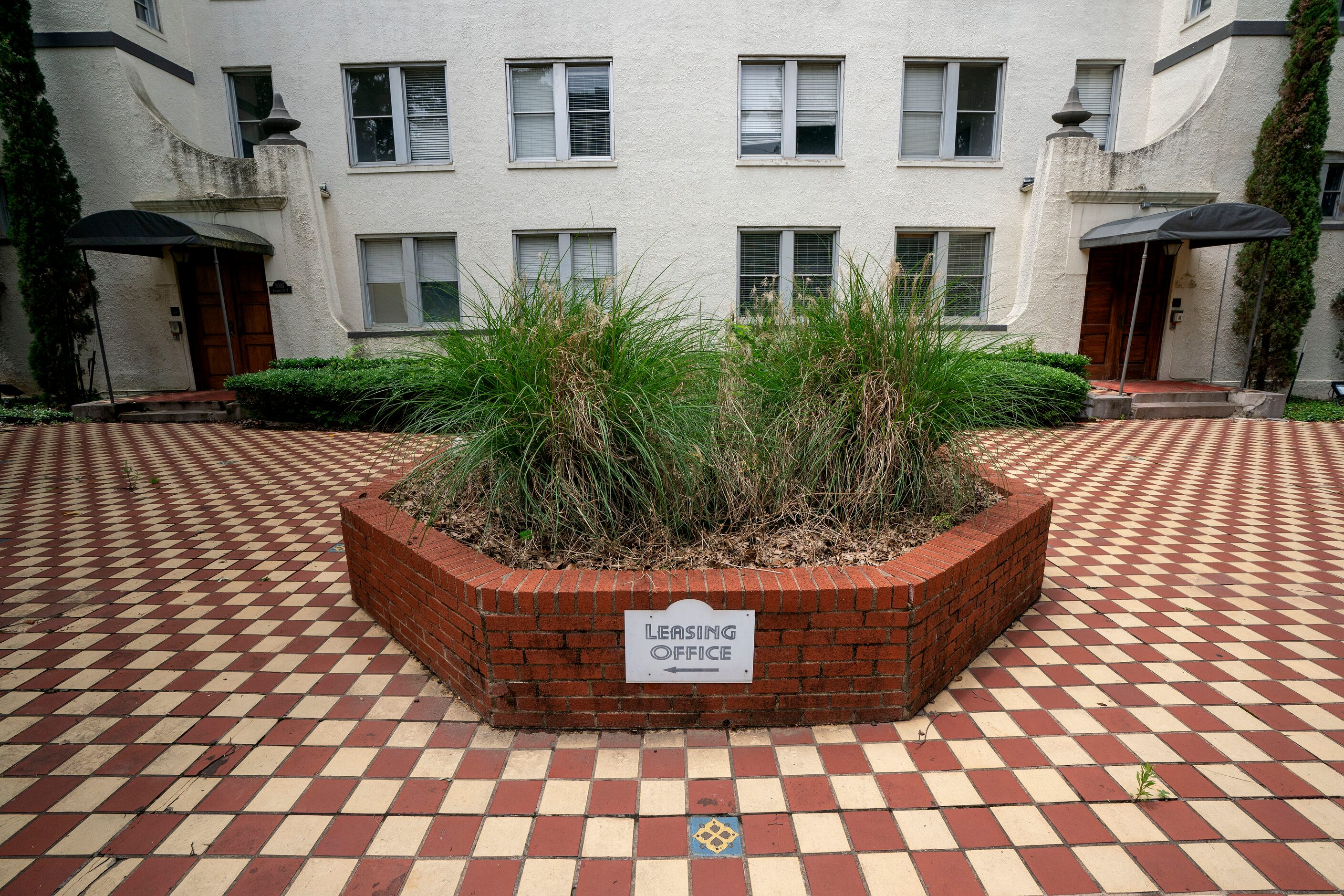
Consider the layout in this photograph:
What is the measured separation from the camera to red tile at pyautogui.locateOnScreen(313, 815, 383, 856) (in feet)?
6.22

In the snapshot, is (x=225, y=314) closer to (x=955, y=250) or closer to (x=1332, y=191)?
(x=955, y=250)

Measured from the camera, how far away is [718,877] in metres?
1.80

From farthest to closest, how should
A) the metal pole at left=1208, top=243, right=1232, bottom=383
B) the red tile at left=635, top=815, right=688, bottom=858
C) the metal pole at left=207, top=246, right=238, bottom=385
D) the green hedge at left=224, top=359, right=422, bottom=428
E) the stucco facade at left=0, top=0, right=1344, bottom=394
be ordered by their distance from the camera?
the metal pole at left=1208, top=243, right=1232, bottom=383 < the stucco facade at left=0, top=0, right=1344, bottom=394 < the metal pole at left=207, top=246, right=238, bottom=385 < the green hedge at left=224, top=359, right=422, bottom=428 < the red tile at left=635, top=815, right=688, bottom=858

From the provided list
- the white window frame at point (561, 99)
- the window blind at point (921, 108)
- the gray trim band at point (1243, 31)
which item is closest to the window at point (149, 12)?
the white window frame at point (561, 99)

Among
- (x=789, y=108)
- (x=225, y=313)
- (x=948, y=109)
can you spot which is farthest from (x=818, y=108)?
(x=225, y=313)

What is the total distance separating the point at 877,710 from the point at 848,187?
10.4 metres

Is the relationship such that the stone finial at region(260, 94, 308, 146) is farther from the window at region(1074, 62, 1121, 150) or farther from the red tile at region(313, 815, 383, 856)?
the window at region(1074, 62, 1121, 150)

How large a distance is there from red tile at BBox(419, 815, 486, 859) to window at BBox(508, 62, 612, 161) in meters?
10.9

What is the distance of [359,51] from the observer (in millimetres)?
10742

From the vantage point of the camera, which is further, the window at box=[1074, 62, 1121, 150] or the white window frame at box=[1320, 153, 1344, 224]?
the window at box=[1074, 62, 1121, 150]

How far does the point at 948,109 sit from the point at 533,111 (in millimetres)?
7158

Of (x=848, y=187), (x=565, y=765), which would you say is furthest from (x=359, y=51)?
(x=565, y=765)

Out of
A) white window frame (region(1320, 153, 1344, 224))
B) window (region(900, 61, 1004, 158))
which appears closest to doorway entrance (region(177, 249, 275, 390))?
window (region(900, 61, 1004, 158))

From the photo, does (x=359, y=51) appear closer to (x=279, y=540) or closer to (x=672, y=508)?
(x=279, y=540)
